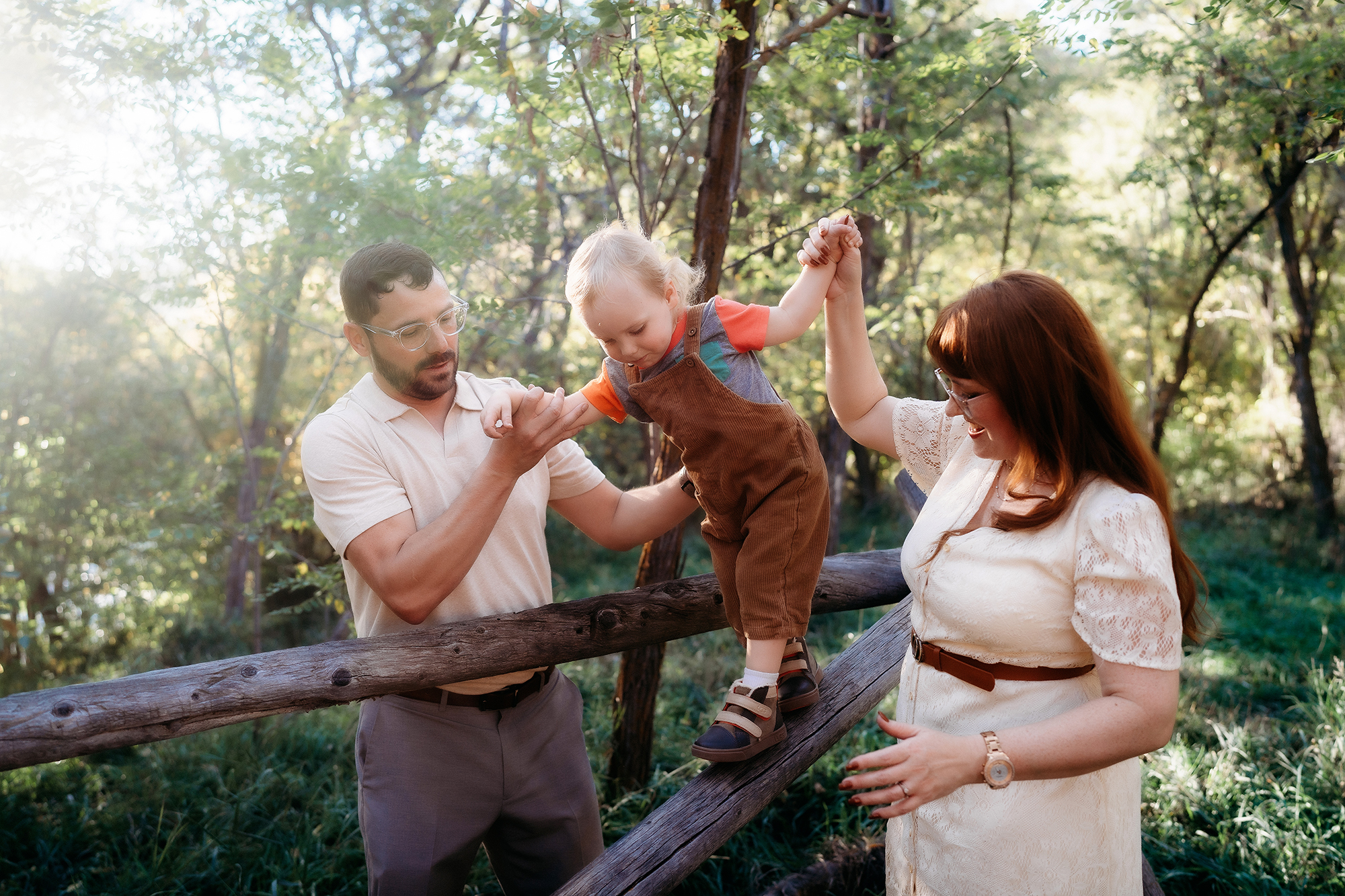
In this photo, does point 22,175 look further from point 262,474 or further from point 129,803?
point 262,474

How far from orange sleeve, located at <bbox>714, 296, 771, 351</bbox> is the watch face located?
114 centimetres

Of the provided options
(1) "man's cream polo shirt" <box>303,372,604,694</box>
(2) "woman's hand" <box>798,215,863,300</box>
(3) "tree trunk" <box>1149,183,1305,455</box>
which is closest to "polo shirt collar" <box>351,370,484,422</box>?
(1) "man's cream polo shirt" <box>303,372,604,694</box>

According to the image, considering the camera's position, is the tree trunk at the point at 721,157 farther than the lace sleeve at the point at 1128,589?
Yes

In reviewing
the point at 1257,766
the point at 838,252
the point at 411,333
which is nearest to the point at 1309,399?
the point at 1257,766

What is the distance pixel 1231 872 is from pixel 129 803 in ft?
16.6

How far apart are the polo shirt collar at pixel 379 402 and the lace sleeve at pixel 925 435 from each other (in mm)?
1165

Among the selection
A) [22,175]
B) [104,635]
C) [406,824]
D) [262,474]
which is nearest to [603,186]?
[22,175]

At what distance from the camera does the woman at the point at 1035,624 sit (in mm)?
1448

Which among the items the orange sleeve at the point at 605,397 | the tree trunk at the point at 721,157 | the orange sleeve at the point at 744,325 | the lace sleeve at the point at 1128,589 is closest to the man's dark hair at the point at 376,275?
the orange sleeve at the point at 605,397

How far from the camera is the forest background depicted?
11.7 feet

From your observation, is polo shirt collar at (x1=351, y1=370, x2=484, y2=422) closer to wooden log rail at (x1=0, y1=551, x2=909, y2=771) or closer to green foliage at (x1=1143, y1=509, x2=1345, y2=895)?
wooden log rail at (x1=0, y1=551, x2=909, y2=771)

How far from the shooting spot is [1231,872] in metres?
3.25

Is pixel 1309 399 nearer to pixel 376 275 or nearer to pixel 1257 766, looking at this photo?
pixel 1257 766

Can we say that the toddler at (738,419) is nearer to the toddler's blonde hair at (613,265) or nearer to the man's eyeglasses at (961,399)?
the toddler's blonde hair at (613,265)
